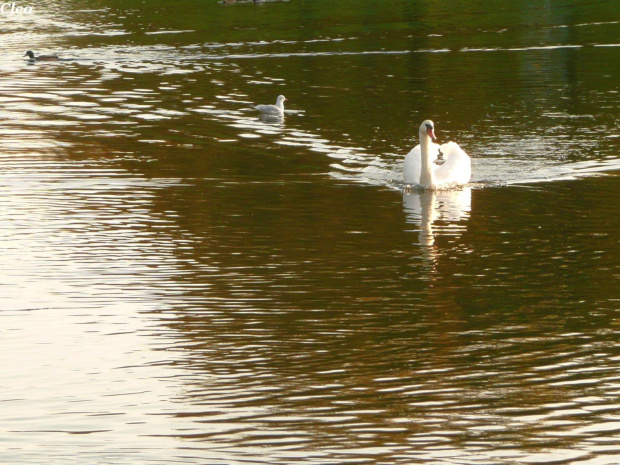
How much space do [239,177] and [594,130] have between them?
785 cm

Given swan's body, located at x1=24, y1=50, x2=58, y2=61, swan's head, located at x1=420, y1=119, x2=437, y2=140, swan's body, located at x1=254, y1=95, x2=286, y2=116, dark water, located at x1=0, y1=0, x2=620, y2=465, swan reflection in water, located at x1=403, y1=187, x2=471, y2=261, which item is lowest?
swan reflection in water, located at x1=403, y1=187, x2=471, y2=261

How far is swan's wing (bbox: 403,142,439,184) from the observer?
19.8 m

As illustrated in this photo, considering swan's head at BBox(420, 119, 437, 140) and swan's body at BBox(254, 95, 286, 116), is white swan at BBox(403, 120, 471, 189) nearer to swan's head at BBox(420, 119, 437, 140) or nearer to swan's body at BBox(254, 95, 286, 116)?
swan's head at BBox(420, 119, 437, 140)

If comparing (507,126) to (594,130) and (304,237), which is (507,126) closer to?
(594,130)

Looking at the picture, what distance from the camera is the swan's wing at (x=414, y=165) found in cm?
1983

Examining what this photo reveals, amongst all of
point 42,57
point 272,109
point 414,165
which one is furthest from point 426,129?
point 42,57

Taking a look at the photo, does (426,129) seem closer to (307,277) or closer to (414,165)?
(414,165)

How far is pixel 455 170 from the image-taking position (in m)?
19.7

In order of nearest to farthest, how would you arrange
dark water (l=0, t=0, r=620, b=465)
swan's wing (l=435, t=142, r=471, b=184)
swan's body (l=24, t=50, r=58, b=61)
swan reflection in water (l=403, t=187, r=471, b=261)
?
dark water (l=0, t=0, r=620, b=465), swan reflection in water (l=403, t=187, r=471, b=261), swan's wing (l=435, t=142, r=471, b=184), swan's body (l=24, t=50, r=58, b=61)

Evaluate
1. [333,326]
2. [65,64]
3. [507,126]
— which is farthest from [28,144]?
[65,64]

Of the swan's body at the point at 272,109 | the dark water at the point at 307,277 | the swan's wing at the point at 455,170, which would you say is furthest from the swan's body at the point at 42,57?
the swan's wing at the point at 455,170

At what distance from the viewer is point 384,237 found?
15969mm

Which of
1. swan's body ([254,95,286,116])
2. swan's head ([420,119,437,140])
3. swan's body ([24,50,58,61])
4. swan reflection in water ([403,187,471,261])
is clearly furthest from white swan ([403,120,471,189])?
swan's body ([24,50,58,61])

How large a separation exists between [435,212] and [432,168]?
1750mm
